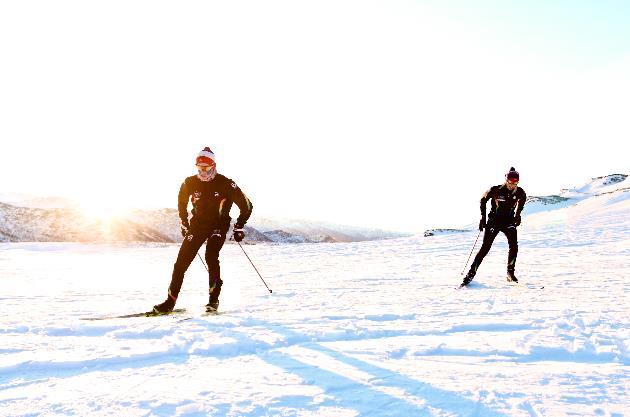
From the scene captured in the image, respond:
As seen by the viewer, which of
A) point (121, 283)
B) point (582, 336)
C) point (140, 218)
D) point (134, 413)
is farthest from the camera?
point (140, 218)

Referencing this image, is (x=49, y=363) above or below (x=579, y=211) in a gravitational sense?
below

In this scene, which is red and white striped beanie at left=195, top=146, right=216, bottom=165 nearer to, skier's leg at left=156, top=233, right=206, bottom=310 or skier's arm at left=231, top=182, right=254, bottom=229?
skier's arm at left=231, top=182, right=254, bottom=229

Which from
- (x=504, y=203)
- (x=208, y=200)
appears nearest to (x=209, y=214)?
(x=208, y=200)

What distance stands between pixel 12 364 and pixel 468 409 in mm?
3374

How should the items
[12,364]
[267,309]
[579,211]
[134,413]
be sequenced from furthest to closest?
[579,211], [267,309], [12,364], [134,413]

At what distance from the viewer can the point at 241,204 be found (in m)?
6.71

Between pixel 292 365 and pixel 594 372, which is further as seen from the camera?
pixel 292 365

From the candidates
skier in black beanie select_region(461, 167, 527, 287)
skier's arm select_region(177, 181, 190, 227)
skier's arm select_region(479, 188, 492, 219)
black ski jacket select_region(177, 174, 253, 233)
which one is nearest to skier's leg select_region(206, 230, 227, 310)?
black ski jacket select_region(177, 174, 253, 233)

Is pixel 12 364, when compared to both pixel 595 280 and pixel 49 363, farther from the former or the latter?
pixel 595 280

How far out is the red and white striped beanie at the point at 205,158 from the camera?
6.20 meters

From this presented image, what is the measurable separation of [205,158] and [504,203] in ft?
19.9

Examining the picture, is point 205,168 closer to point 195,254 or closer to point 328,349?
point 195,254

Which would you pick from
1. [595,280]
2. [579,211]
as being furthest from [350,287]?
[579,211]

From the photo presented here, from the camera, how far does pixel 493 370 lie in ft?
10.8
